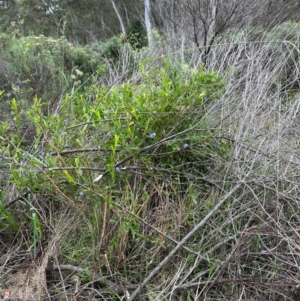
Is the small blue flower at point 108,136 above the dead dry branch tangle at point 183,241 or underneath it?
above

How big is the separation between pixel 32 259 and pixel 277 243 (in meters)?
1.53

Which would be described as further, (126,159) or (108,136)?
(108,136)

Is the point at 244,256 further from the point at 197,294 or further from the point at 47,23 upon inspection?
the point at 47,23

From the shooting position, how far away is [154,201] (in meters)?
2.47

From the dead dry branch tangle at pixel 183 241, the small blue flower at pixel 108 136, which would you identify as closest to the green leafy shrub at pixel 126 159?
the small blue flower at pixel 108 136

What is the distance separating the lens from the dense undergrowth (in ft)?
6.81

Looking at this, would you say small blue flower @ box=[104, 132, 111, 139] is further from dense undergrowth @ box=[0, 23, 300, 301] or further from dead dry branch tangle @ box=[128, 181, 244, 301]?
dead dry branch tangle @ box=[128, 181, 244, 301]

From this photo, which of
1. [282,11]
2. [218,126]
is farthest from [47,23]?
[218,126]

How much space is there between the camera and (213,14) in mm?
5016

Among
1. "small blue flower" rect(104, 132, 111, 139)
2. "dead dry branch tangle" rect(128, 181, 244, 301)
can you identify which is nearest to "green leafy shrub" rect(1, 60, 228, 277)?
"small blue flower" rect(104, 132, 111, 139)

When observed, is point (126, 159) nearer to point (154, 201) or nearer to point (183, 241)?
point (154, 201)

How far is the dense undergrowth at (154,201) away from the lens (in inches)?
81.7

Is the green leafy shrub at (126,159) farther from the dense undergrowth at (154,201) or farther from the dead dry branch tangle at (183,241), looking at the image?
the dead dry branch tangle at (183,241)

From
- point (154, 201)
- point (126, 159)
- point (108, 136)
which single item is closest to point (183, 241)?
point (154, 201)
